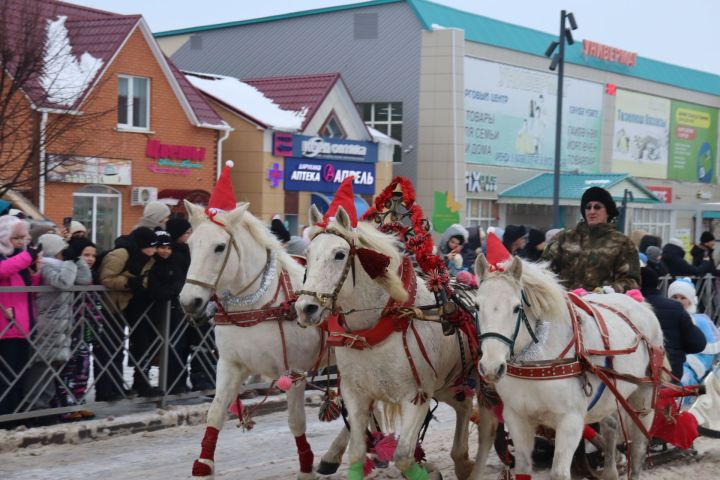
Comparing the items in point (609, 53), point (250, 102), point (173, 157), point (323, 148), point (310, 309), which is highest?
point (609, 53)

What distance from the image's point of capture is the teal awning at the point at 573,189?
126ft

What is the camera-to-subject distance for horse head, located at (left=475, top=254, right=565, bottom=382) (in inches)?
217

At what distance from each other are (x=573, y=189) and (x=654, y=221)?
320 inches

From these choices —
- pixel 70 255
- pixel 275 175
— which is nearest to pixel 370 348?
pixel 70 255

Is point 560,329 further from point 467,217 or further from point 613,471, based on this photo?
point 467,217

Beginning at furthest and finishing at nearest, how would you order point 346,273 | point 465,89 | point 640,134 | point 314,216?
point 640,134
point 465,89
point 314,216
point 346,273

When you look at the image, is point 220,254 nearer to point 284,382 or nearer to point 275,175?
point 284,382

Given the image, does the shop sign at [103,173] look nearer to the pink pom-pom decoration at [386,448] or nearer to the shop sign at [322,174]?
the shop sign at [322,174]

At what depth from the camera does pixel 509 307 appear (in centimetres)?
564

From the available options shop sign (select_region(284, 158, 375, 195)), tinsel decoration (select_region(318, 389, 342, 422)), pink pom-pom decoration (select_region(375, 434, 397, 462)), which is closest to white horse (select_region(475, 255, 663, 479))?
pink pom-pom decoration (select_region(375, 434, 397, 462))

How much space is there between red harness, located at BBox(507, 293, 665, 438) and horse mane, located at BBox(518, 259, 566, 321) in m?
0.21

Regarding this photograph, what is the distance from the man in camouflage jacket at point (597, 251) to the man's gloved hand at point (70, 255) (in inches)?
167

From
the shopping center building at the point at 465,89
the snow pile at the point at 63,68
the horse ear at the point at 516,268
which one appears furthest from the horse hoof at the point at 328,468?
the shopping center building at the point at 465,89

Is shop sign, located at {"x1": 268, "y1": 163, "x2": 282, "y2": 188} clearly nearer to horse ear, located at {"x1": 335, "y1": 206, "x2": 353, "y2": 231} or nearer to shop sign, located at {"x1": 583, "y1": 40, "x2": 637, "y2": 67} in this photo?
shop sign, located at {"x1": 583, "y1": 40, "x2": 637, "y2": 67}
